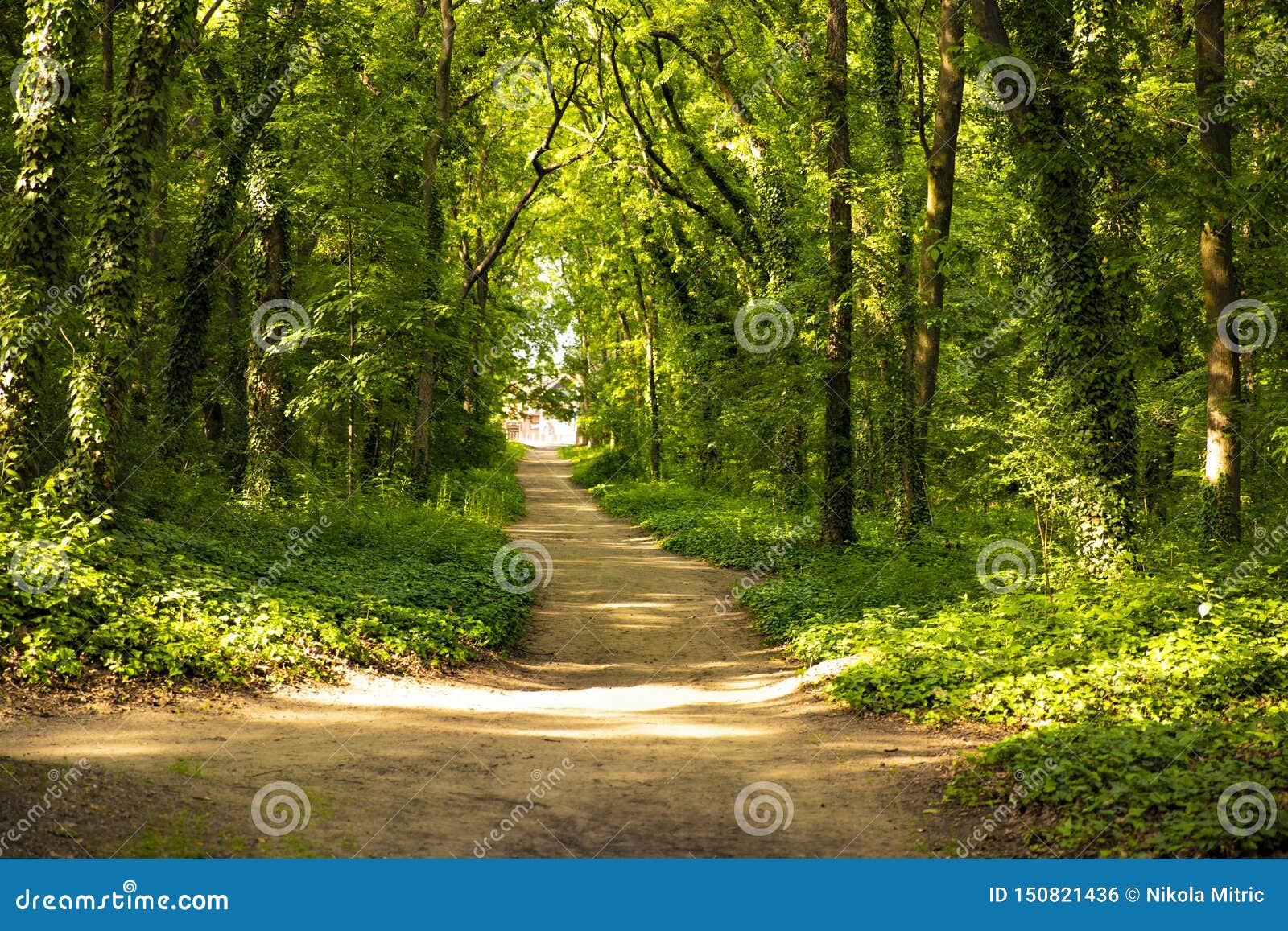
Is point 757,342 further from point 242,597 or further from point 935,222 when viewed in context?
point 242,597

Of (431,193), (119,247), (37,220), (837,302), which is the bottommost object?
(837,302)

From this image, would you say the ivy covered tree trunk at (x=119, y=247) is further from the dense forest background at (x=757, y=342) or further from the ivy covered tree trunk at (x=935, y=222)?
the ivy covered tree trunk at (x=935, y=222)

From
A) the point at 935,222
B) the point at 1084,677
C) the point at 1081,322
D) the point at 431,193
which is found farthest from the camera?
the point at 431,193

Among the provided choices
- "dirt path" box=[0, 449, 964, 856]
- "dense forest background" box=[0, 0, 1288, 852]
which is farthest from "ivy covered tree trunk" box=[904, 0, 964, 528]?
"dirt path" box=[0, 449, 964, 856]

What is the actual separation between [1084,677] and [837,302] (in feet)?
31.6

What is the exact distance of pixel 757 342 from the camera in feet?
67.7

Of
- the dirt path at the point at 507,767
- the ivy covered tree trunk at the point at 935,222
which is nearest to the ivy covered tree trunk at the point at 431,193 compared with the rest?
the ivy covered tree trunk at the point at 935,222

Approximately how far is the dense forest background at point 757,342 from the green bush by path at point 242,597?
0.19 feet

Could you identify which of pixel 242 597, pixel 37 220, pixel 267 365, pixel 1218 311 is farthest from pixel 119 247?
pixel 1218 311

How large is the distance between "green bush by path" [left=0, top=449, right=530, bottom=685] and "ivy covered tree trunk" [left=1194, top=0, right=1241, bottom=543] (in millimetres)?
10280

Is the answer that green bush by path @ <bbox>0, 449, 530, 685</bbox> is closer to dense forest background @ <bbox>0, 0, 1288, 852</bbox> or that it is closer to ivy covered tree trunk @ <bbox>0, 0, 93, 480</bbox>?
dense forest background @ <bbox>0, 0, 1288, 852</bbox>

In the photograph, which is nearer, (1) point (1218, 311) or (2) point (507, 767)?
(2) point (507, 767)

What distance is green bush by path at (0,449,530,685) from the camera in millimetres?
8539

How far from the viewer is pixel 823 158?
17.2 m
